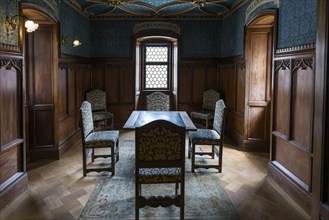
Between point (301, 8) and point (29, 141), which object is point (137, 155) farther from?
point (29, 141)

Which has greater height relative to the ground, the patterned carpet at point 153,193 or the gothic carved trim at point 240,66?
the gothic carved trim at point 240,66

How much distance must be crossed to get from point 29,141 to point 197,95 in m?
4.51

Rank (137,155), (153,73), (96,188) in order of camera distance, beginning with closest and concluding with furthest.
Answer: (137,155)
(96,188)
(153,73)

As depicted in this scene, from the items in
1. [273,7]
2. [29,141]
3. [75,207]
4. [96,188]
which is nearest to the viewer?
[75,207]

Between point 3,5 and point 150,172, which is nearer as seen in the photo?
point 150,172

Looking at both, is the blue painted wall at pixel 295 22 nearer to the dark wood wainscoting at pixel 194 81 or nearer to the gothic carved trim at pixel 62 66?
the dark wood wainscoting at pixel 194 81

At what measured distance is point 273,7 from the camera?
183 inches

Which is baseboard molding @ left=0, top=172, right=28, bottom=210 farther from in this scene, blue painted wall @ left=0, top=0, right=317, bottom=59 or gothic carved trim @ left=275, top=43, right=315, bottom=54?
gothic carved trim @ left=275, top=43, right=315, bottom=54

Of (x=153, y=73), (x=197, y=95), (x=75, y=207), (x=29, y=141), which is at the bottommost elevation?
(x=75, y=207)

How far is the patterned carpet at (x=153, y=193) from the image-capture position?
332 centimetres

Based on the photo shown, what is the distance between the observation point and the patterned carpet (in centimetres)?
332

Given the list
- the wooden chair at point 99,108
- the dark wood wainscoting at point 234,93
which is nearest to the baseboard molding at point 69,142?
the wooden chair at point 99,108

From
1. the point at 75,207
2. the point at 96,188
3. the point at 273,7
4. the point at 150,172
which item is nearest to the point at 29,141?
the point at 96,188

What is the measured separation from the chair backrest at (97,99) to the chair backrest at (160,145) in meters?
4.77
